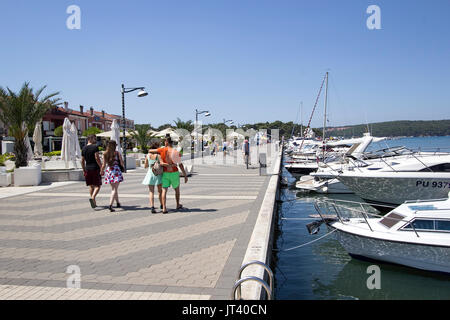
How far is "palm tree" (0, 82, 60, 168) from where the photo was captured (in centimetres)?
1683

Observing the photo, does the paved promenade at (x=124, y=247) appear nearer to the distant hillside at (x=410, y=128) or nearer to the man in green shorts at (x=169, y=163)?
the man in green shorts at (x=169, y=163)

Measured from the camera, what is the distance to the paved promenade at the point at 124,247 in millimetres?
4398

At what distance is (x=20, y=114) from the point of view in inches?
680

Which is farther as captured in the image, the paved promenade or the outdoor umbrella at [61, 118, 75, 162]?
the outdoor umbrella at [61, 118, 75, 162]

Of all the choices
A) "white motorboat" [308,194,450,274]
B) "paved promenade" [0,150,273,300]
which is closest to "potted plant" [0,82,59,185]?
"paved promenade" [0,150,273,300]

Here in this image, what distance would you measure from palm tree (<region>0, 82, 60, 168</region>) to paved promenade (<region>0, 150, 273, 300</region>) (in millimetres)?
7110

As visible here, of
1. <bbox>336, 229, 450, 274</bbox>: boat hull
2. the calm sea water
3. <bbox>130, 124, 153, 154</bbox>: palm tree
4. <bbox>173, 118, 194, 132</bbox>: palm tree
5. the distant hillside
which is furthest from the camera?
the distant hillside

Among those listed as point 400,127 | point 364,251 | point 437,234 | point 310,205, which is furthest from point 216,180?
point 400,127

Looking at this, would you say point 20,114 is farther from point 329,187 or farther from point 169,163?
point 329,187

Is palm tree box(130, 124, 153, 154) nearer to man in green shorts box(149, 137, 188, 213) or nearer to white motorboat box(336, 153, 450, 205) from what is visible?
white motorboat box(336, 153, 450, 205)

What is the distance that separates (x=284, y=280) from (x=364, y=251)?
2.02m

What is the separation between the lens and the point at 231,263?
17.0 ft

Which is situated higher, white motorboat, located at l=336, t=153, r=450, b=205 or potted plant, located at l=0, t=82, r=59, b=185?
potted plant, located at l=0, t=82, r=59, b=185
